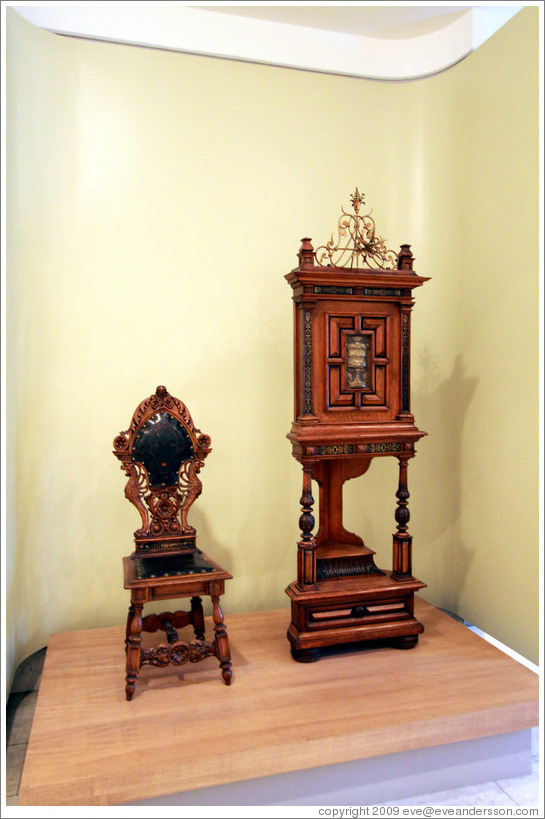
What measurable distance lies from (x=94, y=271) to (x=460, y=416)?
2339 millimetres

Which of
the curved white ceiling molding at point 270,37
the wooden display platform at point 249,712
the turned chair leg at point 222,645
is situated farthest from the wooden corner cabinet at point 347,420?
the curved white ceiling molding at point 270,37

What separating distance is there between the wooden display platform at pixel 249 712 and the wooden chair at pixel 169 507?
19 centimetres

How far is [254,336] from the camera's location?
12.5 ft

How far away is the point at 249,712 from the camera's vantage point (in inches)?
102

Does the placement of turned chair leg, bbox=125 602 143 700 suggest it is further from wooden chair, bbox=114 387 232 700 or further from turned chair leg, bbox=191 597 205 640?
turned chair leg, bbox=191 597 205 640

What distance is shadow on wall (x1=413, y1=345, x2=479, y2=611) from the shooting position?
3.90 m

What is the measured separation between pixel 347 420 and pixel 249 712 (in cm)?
140

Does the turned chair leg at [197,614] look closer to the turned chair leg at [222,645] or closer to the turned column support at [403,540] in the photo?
the turned chair leg at [222,645]

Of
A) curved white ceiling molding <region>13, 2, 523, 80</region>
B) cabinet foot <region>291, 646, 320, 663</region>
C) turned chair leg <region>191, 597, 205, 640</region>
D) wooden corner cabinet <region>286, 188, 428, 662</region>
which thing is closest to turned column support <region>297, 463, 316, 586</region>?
wooden corner cabinet <region>286, 188, 428, 662</region>

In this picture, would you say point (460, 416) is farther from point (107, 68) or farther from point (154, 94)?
point (107, 68)

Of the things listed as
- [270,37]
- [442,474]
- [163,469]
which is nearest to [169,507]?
[163,469]

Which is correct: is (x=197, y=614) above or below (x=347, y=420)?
below

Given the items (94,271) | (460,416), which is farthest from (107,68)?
(460,416)

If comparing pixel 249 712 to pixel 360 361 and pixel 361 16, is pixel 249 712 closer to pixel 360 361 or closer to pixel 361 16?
pixel 360 361
